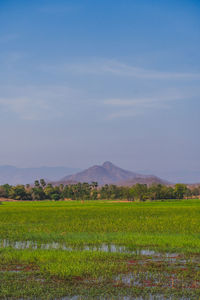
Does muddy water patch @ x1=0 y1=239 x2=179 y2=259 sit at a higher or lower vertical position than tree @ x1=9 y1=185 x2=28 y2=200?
lower

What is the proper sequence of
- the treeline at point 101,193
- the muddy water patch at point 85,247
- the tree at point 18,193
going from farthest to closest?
1. the tree at point 18,193
2. the treeline at point 101,193
3. the muddy water patch at point 85,247

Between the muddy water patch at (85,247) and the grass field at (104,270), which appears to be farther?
the muddy water patch at (85,247)

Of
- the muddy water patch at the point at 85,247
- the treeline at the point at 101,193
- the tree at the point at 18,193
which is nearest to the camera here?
the muddy water patch at the point at 85,247

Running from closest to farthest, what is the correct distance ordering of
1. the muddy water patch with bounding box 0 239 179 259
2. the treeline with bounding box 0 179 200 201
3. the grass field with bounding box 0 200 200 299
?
the grass field with bounding box 0 200 200 299 → the muddy water patch with bounding box 0 239 179 259 → the treeline with bounding box 0 179 200 201

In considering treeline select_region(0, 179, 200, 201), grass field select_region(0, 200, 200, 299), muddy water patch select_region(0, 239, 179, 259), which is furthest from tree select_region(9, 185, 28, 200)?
grass field select_region(0, 200, 200, 299)

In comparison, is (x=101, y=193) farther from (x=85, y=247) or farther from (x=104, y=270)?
(x=104, y=270)

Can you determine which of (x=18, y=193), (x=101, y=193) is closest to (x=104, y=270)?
(x=18, y=193)

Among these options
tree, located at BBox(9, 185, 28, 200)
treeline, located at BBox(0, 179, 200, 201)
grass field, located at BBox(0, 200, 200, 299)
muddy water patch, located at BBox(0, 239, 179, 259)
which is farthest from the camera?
tree, located at BBox(9, 185, 28, 200)

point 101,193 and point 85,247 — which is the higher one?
point 101,193

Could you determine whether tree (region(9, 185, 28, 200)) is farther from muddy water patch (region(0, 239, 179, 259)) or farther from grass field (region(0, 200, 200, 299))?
grass field (region(0, 200, 200, 299))

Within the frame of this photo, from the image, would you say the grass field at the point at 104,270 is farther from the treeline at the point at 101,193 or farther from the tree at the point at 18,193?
the tree at the point at 18,193

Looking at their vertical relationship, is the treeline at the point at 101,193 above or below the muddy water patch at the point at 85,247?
above

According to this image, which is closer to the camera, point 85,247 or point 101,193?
point 85,247

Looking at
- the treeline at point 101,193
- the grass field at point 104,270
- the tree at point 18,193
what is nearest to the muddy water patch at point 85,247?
the grass field at point 104,270
